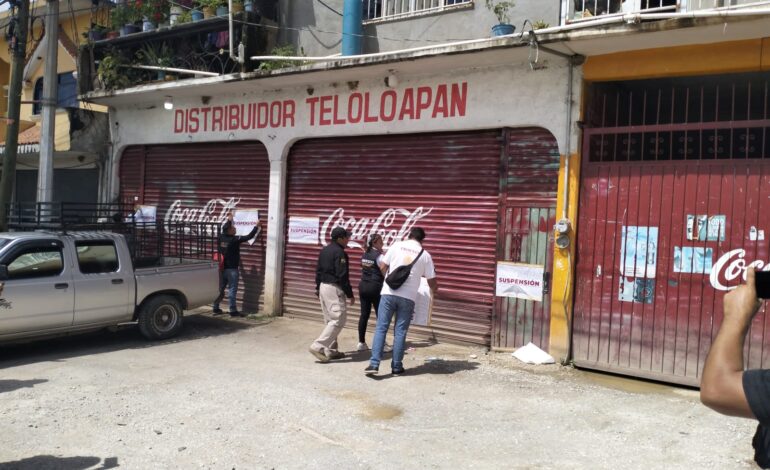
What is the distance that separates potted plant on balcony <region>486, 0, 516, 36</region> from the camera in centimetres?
859

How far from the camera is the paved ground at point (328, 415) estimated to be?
4.99 meters

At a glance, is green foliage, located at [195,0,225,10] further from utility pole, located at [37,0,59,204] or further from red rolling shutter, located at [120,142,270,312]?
utility pole, located at [37,0,59,204]

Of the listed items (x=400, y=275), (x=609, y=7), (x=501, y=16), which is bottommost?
(x=400, y=275)

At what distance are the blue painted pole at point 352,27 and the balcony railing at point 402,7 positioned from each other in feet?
0.88

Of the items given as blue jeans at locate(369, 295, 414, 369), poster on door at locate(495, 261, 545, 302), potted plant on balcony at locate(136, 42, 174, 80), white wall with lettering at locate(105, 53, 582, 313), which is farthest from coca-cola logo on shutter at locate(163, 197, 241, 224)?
blue jeans at locate(369, 295, 414, 369)

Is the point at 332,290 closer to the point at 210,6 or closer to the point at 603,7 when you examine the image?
the point at 603,7

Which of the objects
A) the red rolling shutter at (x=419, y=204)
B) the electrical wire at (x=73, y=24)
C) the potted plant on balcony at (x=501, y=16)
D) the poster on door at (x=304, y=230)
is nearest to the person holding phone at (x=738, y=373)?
the red rolling shutter at (x=419, y=204)

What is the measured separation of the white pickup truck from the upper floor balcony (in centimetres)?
370

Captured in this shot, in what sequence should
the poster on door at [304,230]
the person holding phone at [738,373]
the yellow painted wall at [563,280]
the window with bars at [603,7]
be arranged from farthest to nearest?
the poster on door at [304,230], the yellow painted wall at [563,280], the window with bars at [603,7], the person holding phone at [738,373]

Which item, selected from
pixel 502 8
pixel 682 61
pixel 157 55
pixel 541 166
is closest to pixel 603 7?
pixel 682 61

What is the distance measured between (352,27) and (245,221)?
403cm

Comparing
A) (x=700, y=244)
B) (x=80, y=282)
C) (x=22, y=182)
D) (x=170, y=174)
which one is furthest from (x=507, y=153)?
(x=22, y=182)

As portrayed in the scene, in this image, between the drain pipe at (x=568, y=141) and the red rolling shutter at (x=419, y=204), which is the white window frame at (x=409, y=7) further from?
the drain pipe at (x=568, y=141)

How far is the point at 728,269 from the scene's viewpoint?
716 centimetres
